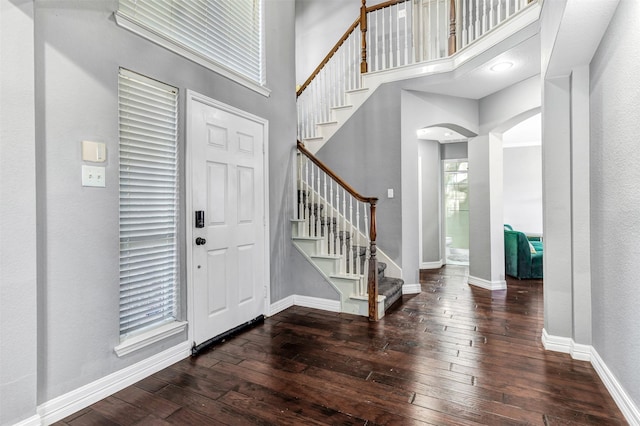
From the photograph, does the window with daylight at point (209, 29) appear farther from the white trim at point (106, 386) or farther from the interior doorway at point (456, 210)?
the interior doorway at point (456, 210)

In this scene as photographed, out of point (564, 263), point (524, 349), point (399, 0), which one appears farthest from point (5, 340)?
point (399, 0)

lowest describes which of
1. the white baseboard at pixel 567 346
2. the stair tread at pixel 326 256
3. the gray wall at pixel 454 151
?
the white baseboard at pixel 567 346

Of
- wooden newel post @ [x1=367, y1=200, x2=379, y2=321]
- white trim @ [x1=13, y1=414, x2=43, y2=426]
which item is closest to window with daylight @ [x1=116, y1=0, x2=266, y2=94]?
wooden newel post @ [x1=367, y1=200, x2=379, y2=321]

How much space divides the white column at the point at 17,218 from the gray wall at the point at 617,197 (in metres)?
3.06

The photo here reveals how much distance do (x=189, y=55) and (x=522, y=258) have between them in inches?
211

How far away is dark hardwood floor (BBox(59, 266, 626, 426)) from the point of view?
1784mm

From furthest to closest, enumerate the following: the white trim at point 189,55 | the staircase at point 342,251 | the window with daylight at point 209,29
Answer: the staircase at point 342,251, the window with daylight at point 209,29, the white trim at point 189,55

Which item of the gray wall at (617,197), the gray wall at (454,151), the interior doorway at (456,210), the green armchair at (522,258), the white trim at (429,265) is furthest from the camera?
the interior doorway at (456,210)

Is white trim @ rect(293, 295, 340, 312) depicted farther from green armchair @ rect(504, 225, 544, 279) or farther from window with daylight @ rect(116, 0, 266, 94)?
green armchair @ rect(504, 225, 544, 279)

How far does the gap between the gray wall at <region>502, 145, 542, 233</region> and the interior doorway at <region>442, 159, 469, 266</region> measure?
4.55 ft

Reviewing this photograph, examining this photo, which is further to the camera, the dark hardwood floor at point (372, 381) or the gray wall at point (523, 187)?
the gray wall at point (523, 187)

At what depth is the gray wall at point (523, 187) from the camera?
7145mm

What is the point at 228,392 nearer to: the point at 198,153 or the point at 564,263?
the point at 198,153

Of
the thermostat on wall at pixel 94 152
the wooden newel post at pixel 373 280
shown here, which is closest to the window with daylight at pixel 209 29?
the thermostat on wall at pixel 94 152
